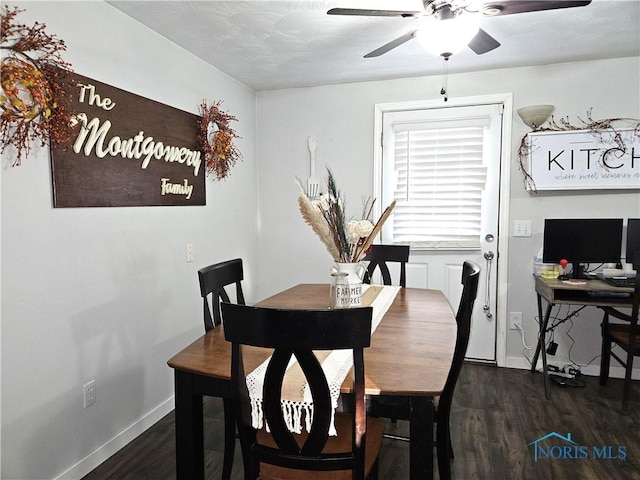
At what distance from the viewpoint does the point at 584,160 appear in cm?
293

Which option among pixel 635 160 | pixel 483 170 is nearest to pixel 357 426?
pixel 483 170

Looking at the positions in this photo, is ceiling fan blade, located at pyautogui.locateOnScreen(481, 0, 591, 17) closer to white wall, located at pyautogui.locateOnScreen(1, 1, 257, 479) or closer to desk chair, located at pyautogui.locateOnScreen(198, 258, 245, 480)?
desk chair, located at pyautogui.locateOnScreen(198, 258, 245, 480)

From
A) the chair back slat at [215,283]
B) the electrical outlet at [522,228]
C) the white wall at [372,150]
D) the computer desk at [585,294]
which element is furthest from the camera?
the electrical outlet at [522,228]

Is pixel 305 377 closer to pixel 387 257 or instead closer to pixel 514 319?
Result: pixel 387 257

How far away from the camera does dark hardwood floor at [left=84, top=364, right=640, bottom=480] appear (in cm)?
197

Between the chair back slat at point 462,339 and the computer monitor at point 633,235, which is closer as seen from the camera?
the chair back slat at point 462,339

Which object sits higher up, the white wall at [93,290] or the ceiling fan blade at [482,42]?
the ceiling fan blade at [482,42]

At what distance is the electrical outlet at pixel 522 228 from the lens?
3.13 meters

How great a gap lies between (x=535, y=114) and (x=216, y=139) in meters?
2.31

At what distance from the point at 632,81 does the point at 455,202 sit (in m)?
1.45

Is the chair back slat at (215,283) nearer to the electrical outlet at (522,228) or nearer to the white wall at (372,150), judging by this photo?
the white wall at (372,150)

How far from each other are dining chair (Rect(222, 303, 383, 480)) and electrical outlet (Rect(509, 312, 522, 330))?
7.61 feet

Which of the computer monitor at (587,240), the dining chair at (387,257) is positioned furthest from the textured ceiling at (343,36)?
the dining chair at (387,257)

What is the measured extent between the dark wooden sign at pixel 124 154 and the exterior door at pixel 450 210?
1.61 meters
